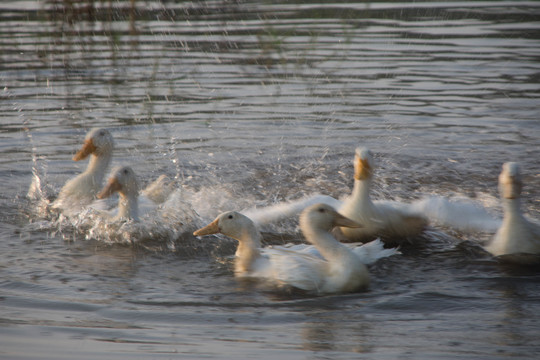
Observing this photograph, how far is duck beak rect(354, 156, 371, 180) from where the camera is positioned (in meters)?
6.20

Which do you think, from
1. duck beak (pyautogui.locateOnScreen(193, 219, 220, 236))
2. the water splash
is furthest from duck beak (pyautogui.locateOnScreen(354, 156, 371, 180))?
duck beak (pyautogui.locateOnScreen(193, 219, 220, 236))

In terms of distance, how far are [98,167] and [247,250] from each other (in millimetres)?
2597

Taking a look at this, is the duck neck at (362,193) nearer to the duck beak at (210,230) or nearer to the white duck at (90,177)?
the duck beak at (210,230)

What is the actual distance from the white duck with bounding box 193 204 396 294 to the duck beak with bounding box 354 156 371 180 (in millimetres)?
685

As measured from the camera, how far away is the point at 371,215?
6191 millimetres

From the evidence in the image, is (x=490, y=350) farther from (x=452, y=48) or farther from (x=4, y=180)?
(x=452, y=48)

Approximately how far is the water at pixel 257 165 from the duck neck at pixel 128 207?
0.16 meters

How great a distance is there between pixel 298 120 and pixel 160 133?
1842 millimetres

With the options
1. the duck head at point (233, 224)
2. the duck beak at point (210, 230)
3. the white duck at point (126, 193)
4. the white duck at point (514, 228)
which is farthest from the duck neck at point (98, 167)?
the white duck at point (514, 228)

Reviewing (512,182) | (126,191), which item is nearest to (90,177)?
(126,191)

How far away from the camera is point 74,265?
18.6 feet

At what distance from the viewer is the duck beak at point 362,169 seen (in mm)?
6203

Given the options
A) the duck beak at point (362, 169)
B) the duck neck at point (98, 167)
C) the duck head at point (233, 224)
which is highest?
the duck neck at point (98, 167)

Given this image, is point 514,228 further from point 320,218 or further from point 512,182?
point 320,218
